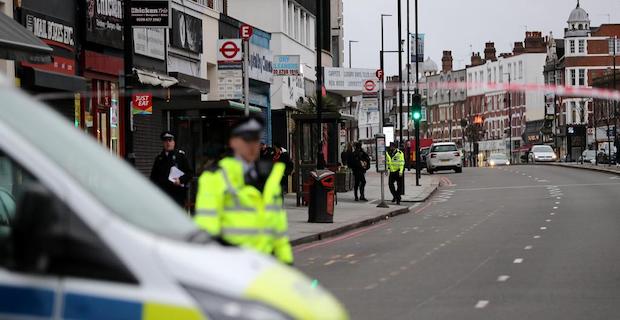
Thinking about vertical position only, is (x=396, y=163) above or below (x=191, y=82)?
below

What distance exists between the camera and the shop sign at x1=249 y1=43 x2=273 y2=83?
130 ft

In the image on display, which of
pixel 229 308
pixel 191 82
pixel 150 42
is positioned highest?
pixel 150 42

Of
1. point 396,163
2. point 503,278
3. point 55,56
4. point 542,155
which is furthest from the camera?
point 542,155

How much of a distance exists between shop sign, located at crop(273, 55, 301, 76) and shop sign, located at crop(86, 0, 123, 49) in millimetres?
14058

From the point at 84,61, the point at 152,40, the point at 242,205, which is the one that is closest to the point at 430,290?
the point at 242,205

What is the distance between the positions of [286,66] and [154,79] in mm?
14214

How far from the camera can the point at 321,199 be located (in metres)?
27.9

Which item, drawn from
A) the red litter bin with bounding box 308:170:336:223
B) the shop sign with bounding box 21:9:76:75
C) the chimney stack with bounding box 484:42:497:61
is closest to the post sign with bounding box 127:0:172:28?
the shop sign with bounding box 21:9:76:75

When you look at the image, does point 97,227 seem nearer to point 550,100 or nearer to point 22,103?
point 22,103

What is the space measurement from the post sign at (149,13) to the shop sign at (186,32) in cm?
1217

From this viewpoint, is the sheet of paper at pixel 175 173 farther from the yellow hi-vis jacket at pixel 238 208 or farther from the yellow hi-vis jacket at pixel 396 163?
the yellow hi-vis jacket at pixel 396 163

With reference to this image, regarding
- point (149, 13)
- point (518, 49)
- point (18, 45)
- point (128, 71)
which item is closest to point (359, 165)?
point (149, 13)

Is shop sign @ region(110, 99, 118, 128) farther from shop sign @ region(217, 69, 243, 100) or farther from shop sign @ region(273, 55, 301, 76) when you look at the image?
shop sign @ region(273, 55, 301, 76)

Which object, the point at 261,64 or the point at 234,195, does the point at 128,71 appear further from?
the point at 261,64
